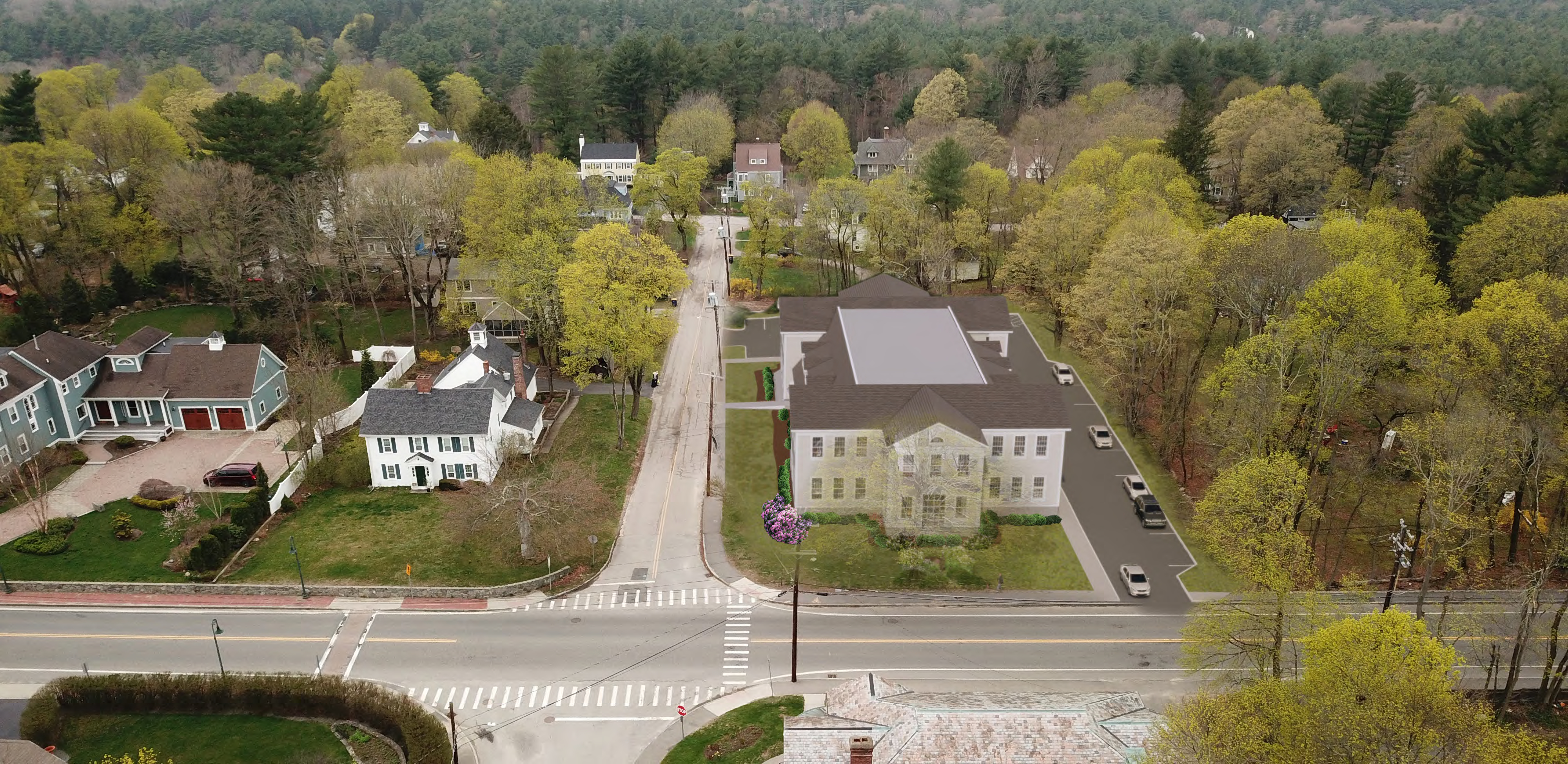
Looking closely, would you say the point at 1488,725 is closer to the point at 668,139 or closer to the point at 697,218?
the point at 697,218

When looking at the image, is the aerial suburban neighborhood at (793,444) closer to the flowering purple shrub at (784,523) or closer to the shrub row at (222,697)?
the shrub row at (222,697)

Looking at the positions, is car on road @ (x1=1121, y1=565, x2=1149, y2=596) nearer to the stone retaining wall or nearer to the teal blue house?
the stone retaining wall

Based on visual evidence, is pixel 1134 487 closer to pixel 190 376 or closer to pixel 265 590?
pixel 265 590

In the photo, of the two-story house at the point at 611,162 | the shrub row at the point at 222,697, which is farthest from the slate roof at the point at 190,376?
the two-story house at the point at 611,162

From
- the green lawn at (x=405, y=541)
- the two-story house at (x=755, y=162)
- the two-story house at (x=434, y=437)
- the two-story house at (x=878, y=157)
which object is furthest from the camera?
the two-story house at (x=755, y=162)

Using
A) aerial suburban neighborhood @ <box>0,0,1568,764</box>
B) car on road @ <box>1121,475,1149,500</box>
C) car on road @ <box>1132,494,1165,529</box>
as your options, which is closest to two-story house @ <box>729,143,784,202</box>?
aerial suburban neighborhood @ <box>0,0,1568,764</box>

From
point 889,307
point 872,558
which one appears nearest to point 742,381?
point 889,307
